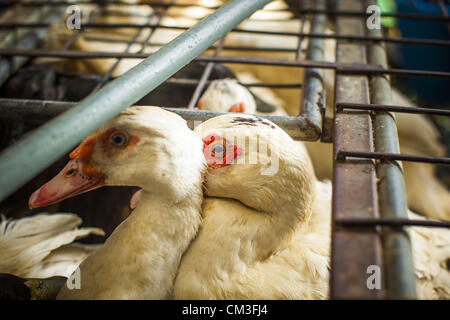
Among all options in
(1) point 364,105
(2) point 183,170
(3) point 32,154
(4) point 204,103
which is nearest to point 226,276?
(2) point 183,170

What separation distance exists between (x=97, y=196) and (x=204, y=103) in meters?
0.65

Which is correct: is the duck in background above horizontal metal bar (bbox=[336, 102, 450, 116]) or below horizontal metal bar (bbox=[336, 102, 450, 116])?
below

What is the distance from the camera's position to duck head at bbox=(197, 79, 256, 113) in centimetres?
155

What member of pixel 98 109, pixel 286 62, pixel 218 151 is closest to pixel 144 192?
pixel 218 151

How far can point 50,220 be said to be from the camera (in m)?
1.56

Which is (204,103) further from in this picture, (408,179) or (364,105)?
(408,179)

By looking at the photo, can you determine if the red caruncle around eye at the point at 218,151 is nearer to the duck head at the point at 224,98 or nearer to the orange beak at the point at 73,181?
the orange beak at the point at 73,181

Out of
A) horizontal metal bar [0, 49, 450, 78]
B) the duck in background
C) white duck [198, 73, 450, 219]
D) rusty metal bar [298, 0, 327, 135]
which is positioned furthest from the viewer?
white duck [198, 73, 450, 219]

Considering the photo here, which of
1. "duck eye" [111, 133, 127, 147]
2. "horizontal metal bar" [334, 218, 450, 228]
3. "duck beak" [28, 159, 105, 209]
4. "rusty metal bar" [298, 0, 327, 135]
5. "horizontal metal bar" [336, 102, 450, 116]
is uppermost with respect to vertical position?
"rusty metal bar" [298, 0, 327, 135]

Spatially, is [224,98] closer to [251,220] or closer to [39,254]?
[251,220]

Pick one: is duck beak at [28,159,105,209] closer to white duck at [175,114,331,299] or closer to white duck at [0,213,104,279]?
white duck at [175,114,331,299]

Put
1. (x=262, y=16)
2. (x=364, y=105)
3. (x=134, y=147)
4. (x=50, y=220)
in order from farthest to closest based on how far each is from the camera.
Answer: (x=262, y=16), (x=50, y=220), (x=364, y=105), (x=134, y=147)

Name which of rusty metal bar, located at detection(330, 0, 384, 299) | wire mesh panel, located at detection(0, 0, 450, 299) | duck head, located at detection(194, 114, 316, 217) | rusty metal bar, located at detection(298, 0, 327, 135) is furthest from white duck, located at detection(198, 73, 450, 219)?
duck head, located at detection(194, 114, 316, 217)

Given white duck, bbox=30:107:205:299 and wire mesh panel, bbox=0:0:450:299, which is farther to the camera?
white duck, bbox=30:107:205:299
